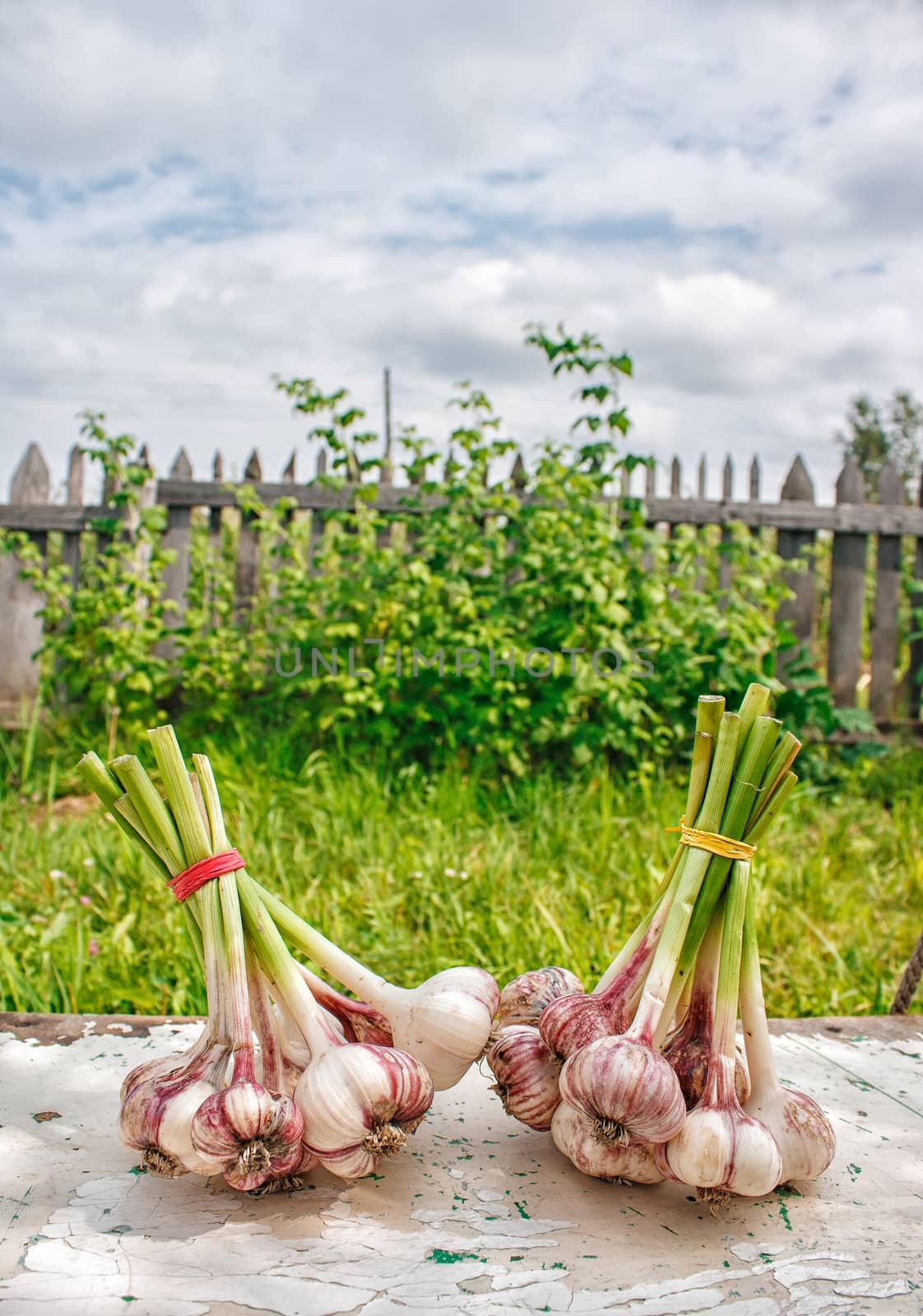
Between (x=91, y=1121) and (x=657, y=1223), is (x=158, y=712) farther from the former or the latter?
(x=657, y=1223)

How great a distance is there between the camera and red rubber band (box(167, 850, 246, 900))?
1.05 metres

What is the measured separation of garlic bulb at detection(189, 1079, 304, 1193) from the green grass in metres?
1.49

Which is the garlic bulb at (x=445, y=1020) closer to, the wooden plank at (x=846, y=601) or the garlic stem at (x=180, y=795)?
the garlic stem at (x=180, y=795)

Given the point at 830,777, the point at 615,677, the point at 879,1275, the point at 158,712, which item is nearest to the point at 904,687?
the point at 830,777

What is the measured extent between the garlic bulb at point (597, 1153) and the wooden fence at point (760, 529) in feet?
14.6

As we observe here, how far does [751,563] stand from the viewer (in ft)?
15.1

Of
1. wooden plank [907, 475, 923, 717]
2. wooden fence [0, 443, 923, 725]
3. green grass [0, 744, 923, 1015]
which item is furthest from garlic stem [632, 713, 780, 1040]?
wooden plank [907, 475, 923, 717]

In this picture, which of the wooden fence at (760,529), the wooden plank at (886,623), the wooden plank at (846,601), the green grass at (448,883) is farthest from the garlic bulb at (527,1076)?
the wooden plank at (886,623)

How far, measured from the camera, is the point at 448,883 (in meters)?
2.97

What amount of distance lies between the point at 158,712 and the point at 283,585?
916 millimetres

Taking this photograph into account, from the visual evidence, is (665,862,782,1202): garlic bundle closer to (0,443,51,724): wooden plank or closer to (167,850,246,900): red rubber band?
(167,850,246,900): red rubber band

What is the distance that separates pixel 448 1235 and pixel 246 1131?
0.23 m

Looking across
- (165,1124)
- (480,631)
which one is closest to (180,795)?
(165,1124)

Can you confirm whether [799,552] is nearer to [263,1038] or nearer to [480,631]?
[480,631]
